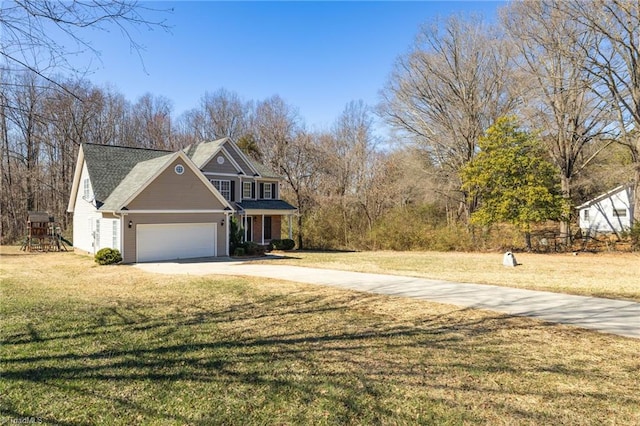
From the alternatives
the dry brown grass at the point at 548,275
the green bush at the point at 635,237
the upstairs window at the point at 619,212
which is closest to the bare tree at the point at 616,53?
the green bush at the point at 635,237

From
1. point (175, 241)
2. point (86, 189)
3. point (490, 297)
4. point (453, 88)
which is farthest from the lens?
point (453, 88)

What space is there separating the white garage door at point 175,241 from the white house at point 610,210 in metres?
29.0

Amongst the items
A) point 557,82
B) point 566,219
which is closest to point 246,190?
point 566,219

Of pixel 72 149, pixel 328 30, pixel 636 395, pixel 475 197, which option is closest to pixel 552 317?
pixel 636 395

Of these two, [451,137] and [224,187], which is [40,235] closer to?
[224,187]

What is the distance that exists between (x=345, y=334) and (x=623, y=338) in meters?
4.32

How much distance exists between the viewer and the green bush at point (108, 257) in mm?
15273

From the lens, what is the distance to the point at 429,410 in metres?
3.59

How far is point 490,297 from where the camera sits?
8.70 meters

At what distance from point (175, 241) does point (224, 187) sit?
25.7 feet

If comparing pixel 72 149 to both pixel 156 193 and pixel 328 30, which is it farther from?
pixel 328 30

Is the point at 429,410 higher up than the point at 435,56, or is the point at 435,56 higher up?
the point at 435,56

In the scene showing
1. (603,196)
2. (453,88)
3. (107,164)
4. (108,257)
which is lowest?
(108,257)

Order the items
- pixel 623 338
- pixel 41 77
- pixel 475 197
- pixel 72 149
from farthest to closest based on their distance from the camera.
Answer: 1. pixel 72 149
2. pixel 475 197
3. pixel 623 338
4. pixel 41 77
